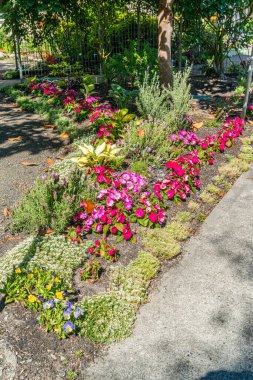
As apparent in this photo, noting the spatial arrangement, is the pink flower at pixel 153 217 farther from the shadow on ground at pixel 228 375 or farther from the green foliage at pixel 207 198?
the shadow on ground at pixel 228 375

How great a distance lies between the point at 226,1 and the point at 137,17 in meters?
2.60

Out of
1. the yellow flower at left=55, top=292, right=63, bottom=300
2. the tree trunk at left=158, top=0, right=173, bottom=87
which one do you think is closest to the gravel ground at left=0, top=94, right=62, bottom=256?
the yellow flower at left=55, top=292, right=63, bottom=300

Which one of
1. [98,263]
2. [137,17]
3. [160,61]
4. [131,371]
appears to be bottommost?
[131,371]

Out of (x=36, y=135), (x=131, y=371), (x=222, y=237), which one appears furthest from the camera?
(x=36, y=135)

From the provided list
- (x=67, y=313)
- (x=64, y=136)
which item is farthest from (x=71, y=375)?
(x=64, y=136)

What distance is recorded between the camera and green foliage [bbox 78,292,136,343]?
9.93ft

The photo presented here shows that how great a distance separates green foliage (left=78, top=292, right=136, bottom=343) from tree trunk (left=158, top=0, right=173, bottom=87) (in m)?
5.63

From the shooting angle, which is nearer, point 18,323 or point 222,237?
point 18,323

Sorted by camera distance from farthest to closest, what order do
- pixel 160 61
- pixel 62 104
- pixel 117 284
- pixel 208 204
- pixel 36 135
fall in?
pixel 62 104, pixel 160 61, pixel 36 135, pixel 208 204, pixel 117 284

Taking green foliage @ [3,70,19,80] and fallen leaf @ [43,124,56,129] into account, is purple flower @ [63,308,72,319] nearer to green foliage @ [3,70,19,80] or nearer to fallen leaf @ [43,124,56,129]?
fallen leaf @ [43,124,56,129]

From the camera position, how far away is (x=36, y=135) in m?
7.00

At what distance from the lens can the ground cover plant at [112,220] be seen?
3.19m

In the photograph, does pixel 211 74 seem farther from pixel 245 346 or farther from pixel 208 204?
pixel 245 346

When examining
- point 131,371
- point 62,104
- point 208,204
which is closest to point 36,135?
point 62,104
